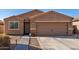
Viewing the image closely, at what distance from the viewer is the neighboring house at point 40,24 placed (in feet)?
28.9

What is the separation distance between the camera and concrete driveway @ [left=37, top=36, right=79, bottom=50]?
8.83 meters

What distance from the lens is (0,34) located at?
8875 mm

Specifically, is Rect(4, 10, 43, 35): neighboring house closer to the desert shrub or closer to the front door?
the front door

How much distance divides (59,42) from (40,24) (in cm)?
56

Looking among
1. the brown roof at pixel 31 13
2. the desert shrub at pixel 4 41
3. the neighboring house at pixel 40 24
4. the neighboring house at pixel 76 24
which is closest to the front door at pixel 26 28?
the neighboring house at pixel 40 24

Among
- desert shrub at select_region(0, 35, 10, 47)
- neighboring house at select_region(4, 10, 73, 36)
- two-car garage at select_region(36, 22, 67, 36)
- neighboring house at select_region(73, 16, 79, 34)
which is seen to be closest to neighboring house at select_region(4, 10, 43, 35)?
neighboring house at select_region(4, 10, 73, 36)

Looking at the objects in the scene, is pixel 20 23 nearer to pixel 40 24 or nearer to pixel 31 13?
pixel 31 13

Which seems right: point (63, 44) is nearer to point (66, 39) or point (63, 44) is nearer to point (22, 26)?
point (66, 39)

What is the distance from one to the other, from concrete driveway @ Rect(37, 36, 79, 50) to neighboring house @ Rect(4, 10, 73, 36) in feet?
0.35

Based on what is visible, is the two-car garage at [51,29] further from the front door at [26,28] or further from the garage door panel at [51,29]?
the front door at [26,28]

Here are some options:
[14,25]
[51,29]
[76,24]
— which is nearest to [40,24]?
[51,29]

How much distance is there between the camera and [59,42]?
8.97 metres
